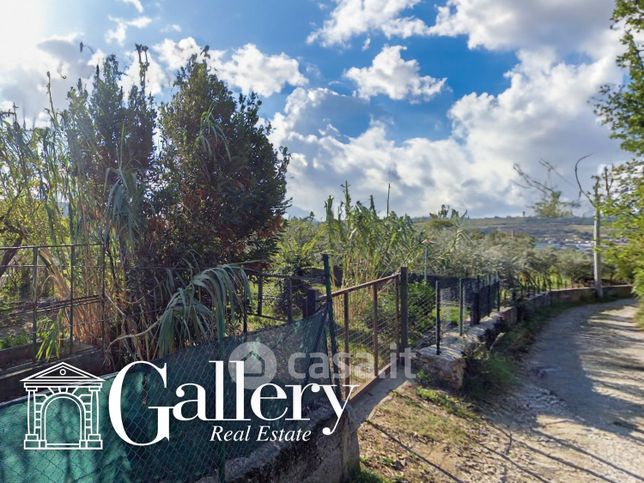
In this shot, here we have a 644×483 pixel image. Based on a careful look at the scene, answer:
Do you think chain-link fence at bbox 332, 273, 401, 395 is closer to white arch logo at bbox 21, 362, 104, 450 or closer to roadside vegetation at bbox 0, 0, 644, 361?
roadside vegetation at bbox 0, 0, 644, 361

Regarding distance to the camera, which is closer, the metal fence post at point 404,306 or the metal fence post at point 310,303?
the metal fence post at point 310,303

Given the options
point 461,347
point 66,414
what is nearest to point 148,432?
point 66,414

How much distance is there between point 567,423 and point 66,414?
488 cm

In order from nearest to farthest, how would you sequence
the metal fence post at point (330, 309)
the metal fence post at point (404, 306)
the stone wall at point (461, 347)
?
1. the metal fence post at point (330, 309)
2. the stone wall at point (461, 347)
3. the metal fence post at point (404, 306)

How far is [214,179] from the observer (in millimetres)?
4469

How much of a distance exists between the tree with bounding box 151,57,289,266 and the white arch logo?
7.82 feet

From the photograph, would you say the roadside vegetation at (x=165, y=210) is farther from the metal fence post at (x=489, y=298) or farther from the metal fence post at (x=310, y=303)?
the metal fence post at (x=489, y=298)

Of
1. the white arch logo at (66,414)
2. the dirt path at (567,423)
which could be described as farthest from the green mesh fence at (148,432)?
the dirt path at (567,423)

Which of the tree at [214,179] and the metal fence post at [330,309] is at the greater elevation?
the tree at [214,179]

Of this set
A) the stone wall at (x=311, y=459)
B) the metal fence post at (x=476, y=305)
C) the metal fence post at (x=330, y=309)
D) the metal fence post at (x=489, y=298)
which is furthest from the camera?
the metal fence post at (x=489, y=298)

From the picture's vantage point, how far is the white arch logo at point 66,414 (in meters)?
1.51

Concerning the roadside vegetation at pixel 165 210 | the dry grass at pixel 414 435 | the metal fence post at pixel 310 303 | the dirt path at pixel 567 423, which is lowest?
the dirt path at pixel 567 423

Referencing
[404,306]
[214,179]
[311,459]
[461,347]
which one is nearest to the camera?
[311,459]

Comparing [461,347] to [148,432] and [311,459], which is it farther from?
[148,432]
